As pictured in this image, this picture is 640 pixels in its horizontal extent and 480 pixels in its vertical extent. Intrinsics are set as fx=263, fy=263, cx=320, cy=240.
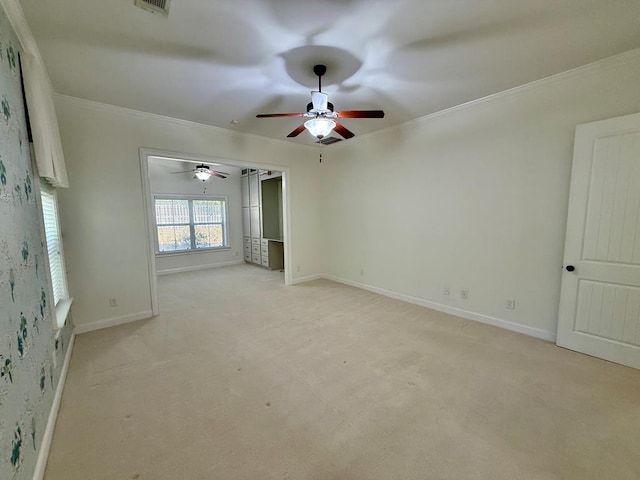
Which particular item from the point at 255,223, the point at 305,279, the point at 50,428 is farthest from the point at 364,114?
the point at 255,223

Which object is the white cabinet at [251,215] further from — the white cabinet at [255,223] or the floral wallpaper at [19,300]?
the floral wallpaper at [19,300]

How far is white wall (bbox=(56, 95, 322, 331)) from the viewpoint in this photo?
3098 mm

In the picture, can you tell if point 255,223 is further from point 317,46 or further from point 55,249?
point 317,46

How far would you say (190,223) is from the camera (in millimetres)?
6824

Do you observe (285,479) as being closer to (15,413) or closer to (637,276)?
(15,413)

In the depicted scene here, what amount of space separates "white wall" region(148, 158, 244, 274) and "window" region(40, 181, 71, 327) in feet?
11.6

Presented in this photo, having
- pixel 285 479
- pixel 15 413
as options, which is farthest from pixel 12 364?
pixel 285 479

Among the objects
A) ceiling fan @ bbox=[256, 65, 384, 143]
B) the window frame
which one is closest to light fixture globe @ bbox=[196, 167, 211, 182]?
the window frame

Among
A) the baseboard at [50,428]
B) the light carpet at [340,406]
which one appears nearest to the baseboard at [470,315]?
the light carpet at [340,406]

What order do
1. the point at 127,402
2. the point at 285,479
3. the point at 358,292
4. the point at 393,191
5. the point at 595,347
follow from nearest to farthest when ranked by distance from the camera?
the point at 285,479
the point at 127,402
the point at 595,347
the point at 393,191
the point at 358,292

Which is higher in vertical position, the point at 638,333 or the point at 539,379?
the point at 638,333

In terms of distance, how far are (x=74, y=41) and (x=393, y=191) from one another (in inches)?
152

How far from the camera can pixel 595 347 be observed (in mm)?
2537

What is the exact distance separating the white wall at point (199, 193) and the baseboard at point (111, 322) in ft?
9.57
